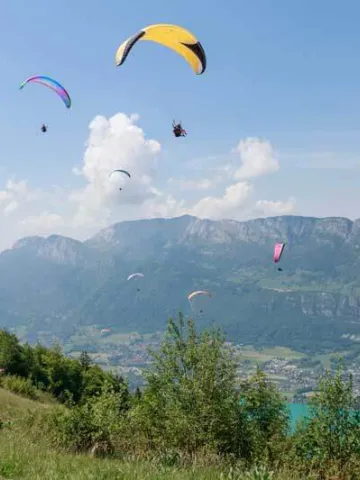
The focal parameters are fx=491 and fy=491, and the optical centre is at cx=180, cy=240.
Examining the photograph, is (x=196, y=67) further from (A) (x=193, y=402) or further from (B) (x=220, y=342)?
(A) (x=193, y=402)

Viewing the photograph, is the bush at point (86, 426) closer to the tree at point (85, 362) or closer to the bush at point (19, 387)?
the bush at point (19, 387)

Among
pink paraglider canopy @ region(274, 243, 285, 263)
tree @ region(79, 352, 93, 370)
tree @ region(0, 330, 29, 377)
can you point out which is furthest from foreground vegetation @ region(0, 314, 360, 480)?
tree @ region(79, 352, 93, 370)

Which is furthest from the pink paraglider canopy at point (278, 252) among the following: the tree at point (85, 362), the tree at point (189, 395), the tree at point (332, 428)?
the tree at point (85, 362)

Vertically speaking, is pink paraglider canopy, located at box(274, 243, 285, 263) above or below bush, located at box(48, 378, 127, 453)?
above

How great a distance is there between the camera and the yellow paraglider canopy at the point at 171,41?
24375 mm

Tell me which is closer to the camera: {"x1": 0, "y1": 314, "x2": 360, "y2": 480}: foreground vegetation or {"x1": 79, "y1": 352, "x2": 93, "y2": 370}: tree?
{"x1": 0, "y1": 314, "x2": 360, "y2": 480}: foreground vegetation

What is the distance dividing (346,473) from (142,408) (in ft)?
40.6

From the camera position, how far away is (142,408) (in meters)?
25.5

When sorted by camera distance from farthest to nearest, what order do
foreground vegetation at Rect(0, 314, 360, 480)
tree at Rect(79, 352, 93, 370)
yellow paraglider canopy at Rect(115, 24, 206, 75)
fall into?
tree at Rect(79, 352, 93, 370) → yellow paraglider canopy at Rect(115, 24, 206, 75) → foreground vegetation at Rect(0, 314, 360, 480)

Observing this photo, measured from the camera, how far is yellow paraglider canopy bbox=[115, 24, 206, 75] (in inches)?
960

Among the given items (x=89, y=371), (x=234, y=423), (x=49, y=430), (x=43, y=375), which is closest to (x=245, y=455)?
(x=234, y=423)

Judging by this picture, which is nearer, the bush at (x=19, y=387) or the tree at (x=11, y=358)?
the bush at (x=19, y=387)

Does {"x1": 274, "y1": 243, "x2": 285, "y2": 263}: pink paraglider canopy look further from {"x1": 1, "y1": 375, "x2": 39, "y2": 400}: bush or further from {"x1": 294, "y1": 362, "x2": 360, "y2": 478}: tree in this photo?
{"x1": 1, "y1": 375, "x2": 39, "y2": 400}: bush

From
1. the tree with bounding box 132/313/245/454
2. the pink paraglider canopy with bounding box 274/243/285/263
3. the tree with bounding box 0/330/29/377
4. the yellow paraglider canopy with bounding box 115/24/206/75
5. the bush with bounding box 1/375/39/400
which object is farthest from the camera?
the tree with bounding box 0/330/29/377
